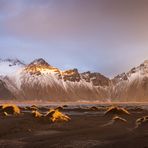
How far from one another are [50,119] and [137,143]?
59.9 ft

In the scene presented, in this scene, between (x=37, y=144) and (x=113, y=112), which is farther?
(x=113, y=112)

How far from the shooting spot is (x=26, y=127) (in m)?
33.2

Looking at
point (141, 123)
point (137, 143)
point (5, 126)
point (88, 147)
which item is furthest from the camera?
point (141, 123)

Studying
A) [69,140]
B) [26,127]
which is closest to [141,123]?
[26,127]

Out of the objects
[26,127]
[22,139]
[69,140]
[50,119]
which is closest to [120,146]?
[69,140]

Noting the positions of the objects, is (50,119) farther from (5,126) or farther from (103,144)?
(103,144)

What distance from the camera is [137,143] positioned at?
2305cm

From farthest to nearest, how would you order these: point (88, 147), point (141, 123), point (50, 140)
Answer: point (141, 123) < point (50, 140) < point (88, 147)

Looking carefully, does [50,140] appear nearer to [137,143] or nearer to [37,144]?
[37,144]

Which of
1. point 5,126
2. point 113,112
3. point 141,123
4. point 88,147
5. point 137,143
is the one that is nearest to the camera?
point 88,147

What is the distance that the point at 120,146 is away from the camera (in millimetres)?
21703

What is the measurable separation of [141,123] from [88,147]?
1732 centimetres

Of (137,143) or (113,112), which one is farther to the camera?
(113,112)

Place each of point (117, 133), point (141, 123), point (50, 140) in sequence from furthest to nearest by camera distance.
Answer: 1. point (141, 123)
2. point (117, 133)
3. point (50, 140)
